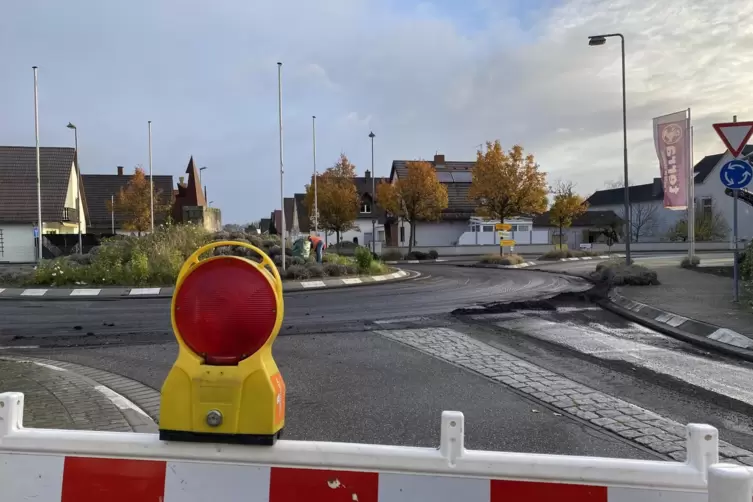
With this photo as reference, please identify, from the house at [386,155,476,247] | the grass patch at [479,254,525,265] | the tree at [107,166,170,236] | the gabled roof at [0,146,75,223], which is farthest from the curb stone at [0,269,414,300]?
the tree at [107,166,170,236]

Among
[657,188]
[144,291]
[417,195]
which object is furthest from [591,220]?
[144,291]

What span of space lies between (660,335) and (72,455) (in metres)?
9.26

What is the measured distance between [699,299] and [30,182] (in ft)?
159

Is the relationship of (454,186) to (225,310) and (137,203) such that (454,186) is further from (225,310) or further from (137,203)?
(225,310)

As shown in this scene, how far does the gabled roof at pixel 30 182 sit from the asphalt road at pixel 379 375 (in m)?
35.2

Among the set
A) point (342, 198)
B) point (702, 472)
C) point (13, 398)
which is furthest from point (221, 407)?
point (342, 198)

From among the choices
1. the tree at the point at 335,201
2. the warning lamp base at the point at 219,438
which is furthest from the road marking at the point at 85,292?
the tree at the point at 335,201

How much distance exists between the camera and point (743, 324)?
8984mm

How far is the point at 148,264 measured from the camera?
1989 centimetres

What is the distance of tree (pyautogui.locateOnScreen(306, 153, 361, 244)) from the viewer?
4994 cm

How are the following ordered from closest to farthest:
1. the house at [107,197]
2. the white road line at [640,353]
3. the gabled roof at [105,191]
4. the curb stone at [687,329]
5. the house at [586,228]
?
1. the white road line at [640,353]
2. the curb stone at [687,329]
3. the house at [107,197]
4. the gabled roof at [105,191]
5. the house at [586,228]

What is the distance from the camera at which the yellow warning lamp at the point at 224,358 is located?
185 cm

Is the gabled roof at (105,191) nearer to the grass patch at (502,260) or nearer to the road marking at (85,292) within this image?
the grass patch at (502,260)

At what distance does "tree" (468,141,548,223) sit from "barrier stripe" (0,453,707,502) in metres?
34.6
